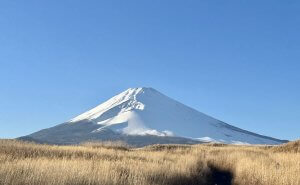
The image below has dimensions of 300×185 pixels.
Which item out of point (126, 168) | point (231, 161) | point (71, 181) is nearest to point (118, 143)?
point (231, 161)

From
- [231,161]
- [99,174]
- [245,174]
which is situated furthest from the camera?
[231,161]

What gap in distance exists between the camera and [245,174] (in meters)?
20.8

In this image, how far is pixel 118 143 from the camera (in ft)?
117

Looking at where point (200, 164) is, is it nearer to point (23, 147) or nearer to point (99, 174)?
point (23, 147)

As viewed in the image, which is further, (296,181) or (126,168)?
(126,168)

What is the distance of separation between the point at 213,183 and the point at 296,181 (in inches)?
222

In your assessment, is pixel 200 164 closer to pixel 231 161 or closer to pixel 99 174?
pixel 231 161

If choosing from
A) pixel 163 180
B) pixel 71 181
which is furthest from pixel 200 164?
pixel 71 181

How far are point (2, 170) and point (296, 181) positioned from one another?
885cm

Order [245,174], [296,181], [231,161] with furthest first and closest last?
[231,161], [245,174], [296,181]

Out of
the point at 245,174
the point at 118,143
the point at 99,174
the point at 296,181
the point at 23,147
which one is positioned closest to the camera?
the point at 99,174

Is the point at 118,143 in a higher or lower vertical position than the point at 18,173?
higher

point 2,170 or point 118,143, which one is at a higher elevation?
point 118,143

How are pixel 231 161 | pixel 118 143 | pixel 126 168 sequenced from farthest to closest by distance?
1. pixel 118 143
2. pixel 231 161
3. pixel 126 168
